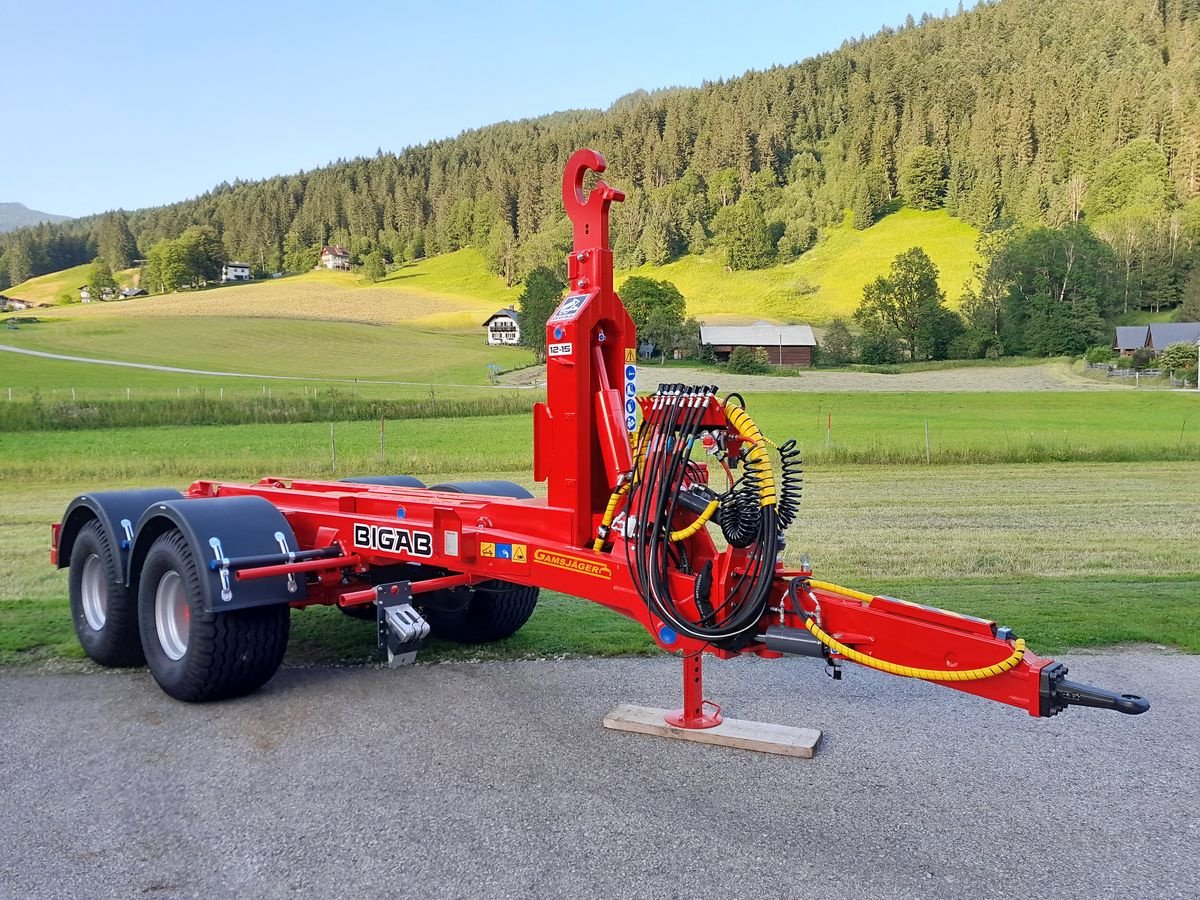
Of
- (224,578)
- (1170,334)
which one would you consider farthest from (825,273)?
(224,578)

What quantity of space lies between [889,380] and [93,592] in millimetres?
53237

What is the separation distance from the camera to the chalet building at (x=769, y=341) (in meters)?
64.3

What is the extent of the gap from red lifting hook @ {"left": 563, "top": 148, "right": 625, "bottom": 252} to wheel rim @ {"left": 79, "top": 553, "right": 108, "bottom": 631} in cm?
453

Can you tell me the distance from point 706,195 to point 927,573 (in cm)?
14004

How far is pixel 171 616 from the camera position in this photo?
6219 mm

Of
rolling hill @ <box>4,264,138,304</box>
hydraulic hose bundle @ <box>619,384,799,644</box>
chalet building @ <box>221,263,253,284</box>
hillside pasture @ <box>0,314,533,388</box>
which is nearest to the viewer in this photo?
hydraulic hose bundle @ <box>619,384,799,644</box>

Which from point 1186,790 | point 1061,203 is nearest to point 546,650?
point 1186,790

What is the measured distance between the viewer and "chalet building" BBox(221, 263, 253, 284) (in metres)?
125

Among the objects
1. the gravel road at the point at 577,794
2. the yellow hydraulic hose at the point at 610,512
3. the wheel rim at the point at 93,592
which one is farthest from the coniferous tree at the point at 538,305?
the yellow hydraulic hose at the point at 610,512

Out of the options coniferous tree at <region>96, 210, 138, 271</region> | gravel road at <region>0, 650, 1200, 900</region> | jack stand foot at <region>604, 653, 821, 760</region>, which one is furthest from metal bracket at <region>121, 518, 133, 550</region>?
coniferous tree at <region>96, 210, 138, 271</region>

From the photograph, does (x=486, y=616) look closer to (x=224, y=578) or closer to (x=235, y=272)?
(x=224, y=578)

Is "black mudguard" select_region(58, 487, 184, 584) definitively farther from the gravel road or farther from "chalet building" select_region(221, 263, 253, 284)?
"chalet building" select_region(221, 263, 253, 284)

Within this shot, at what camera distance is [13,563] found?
11.9m

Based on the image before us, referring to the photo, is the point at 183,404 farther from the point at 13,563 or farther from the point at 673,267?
the point at 673,267
